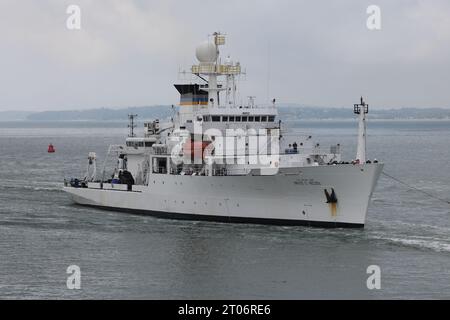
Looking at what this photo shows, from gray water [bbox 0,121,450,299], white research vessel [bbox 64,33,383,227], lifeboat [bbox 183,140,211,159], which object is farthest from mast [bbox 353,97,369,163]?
lifeboat [bbox 183,140,211,159]

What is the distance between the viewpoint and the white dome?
44244 millimetres

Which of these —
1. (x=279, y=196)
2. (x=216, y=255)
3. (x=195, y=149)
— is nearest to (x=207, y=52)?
(x=195, y=149)

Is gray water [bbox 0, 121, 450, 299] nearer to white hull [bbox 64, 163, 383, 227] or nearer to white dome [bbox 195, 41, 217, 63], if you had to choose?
white hull [bbox 64, 163, 383, 227]

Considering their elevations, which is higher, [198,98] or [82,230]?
[198,98]

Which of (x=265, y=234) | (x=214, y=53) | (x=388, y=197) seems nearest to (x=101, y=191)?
(x=214, y=53)

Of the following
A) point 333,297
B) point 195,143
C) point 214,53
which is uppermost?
point 214,53

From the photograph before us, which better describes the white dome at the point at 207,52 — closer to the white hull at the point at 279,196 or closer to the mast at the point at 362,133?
the white hull at the point at 279,196

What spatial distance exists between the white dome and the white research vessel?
0.06 metres

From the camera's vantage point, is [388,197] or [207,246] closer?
[207,246]

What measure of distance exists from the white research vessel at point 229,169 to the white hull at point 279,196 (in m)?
0.05

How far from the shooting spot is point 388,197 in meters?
49.9

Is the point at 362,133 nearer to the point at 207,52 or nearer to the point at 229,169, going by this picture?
the point at 229,169

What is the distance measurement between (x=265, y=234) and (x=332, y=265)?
20.3 feet
